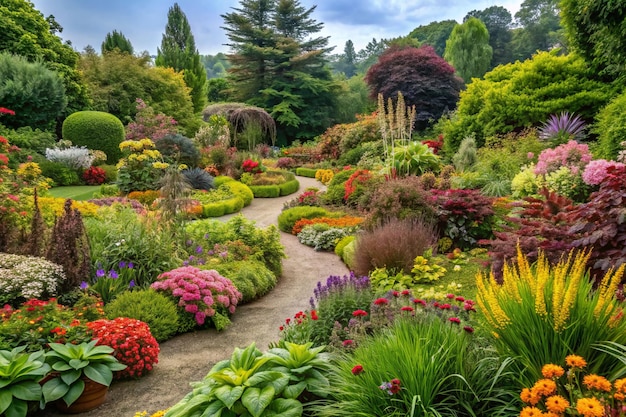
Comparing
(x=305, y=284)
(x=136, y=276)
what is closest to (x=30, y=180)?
(x=136, y=276)

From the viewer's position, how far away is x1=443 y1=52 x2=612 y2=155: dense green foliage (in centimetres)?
1202

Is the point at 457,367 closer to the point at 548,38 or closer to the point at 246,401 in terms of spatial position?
the point at 246,401

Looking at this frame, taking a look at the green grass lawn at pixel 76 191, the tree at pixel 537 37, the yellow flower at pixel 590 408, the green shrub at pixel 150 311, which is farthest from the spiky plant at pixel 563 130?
the tree at pixel 537 37

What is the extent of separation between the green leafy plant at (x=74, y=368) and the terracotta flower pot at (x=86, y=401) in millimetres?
84

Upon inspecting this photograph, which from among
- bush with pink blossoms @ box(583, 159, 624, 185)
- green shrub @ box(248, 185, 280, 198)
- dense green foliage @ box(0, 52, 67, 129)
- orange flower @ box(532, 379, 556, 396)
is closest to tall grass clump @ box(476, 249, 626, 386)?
orange flower @ box(532, 379, 556, 396)

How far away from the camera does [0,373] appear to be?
2.72 m

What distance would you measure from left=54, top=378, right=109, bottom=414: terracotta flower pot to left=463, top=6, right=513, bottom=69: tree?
4004cm

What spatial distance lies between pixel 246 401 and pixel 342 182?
35.7 ft

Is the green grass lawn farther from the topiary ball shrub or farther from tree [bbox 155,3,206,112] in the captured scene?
tree [bbox 155,3,206,112]

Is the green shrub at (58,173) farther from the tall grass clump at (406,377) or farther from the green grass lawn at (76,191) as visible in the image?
the tall grass clump at (406,377)

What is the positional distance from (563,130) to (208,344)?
425 inches

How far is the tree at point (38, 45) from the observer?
17.1 metres

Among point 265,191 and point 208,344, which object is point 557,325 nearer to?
point 208,344

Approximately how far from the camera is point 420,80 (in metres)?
21.4
